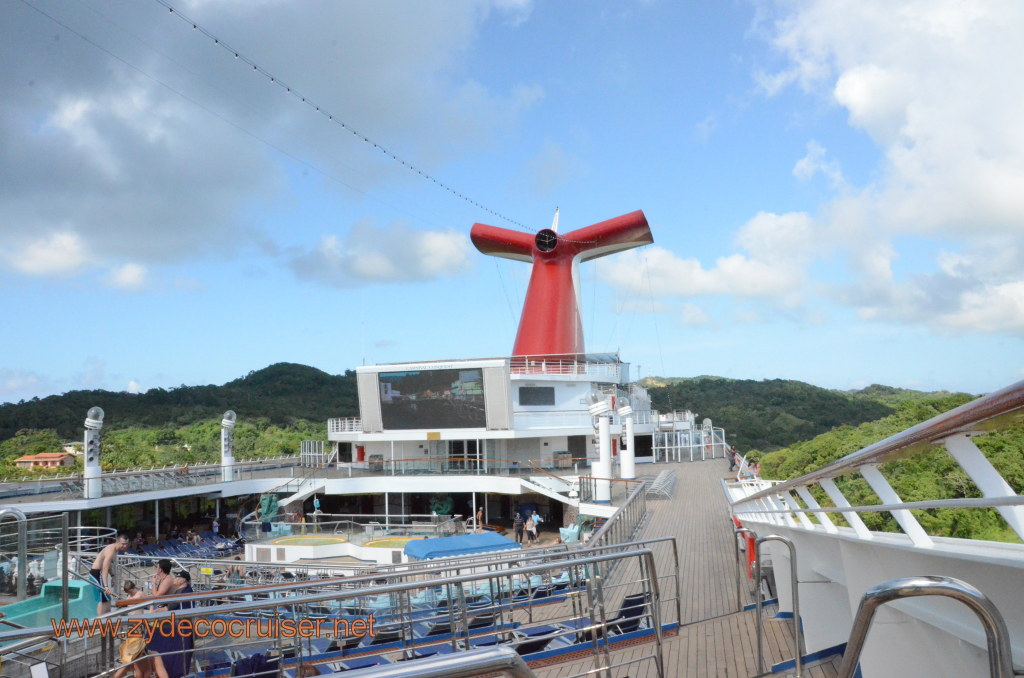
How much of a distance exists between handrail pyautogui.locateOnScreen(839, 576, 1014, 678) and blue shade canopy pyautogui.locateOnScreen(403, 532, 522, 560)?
1057cm

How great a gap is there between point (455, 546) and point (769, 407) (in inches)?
2450

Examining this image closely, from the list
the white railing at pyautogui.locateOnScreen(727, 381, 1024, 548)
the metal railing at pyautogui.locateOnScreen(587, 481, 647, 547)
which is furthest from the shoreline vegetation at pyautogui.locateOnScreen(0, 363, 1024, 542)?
the metal railing at pyautogui.locateOnScreen(587, 481, 647, 547)

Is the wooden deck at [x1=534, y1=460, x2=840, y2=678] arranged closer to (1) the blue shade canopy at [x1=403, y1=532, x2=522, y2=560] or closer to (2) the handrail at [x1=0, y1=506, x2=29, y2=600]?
(1) the blue shade canopy at [x1=403, y1=532, x2=522, y2=560]

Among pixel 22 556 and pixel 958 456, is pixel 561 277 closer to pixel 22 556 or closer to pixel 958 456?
pixel 22 556

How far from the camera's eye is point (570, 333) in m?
31.7

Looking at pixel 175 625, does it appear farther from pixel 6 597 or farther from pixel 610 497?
pixel 610 497

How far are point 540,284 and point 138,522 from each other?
1825 centimetres

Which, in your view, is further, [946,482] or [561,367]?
[561,367]

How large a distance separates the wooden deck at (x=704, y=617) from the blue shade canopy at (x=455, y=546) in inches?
104

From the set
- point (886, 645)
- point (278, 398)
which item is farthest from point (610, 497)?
point (278, 398)

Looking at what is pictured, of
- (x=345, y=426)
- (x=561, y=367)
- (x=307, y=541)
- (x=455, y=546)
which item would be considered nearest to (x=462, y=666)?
(x=455, y=546)

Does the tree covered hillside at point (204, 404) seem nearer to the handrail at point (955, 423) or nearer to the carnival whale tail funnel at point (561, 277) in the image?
the carnival whale tail funnel at point (561, 277)

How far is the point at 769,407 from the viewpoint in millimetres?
68438

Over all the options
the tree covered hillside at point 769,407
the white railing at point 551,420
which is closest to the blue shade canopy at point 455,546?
the white railing at point 551,420
